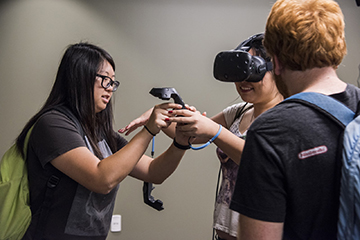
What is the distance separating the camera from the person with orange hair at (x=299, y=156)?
25.1 inches

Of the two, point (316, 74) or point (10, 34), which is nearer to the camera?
point (316, 74)

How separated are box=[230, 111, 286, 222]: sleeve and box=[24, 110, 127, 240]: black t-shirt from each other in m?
0.71

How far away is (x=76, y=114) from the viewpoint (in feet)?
4.40

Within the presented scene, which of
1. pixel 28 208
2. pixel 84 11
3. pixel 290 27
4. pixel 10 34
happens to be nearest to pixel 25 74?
pixel 10 34

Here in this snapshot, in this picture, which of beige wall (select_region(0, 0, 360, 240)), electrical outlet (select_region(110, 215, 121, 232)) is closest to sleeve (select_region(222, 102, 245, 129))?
beige wall (select_region(0, 0, 360, 240))

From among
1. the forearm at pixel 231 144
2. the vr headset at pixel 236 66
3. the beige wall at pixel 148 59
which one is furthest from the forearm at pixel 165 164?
the beige wall at pixel 148 59

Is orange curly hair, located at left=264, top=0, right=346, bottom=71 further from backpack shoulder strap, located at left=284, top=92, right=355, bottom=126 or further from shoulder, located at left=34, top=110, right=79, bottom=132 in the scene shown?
shoulder, located at left=34, top=110, right=79, bottom=132

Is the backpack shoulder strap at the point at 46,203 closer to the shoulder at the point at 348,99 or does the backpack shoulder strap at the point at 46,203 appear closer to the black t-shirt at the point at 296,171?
the black t-shirt at the point at 296,171

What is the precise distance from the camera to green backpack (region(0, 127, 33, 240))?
1180 millimetres

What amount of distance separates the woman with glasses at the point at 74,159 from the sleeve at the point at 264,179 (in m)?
0.62

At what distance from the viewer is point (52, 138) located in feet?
3.88

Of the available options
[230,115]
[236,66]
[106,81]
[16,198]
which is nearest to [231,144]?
[236,66]

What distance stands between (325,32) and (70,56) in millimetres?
994

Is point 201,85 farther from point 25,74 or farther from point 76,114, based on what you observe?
point 76,114
